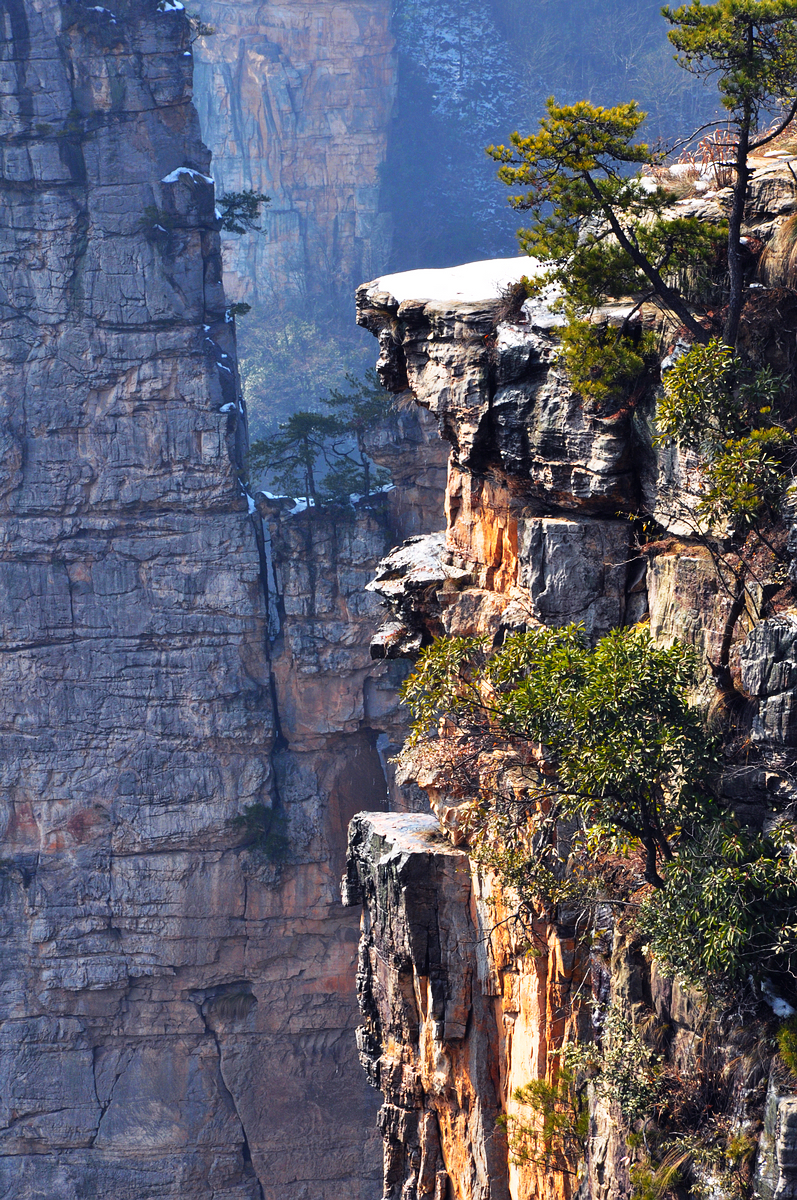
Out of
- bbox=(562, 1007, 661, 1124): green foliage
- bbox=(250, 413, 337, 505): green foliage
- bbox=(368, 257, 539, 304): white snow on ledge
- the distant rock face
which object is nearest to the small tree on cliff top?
bbox=(368, 257, 539, 304): white snow on ledge

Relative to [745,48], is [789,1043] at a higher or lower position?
lower

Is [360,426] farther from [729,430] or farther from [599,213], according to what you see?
[729,430]

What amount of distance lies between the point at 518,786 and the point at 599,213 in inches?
247

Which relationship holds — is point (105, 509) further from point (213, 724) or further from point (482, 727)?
point (482, 727)

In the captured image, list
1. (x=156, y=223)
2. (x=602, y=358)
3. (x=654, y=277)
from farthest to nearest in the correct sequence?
(x=156, y=223), (x=602, y=358), (x=654, y=277)

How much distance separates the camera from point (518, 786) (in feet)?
39.9

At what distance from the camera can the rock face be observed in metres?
29.8

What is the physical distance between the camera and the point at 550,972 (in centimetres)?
1170

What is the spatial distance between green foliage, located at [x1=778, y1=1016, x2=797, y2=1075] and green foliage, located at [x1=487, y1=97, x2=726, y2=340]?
6.26 m

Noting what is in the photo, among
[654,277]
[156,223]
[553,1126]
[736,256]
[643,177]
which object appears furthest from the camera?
[156,223]

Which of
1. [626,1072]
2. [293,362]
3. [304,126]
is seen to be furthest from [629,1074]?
[304,126]

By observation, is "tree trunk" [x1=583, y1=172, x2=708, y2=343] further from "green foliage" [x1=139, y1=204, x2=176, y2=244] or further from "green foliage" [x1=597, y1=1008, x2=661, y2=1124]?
"green foliage" [x1=139, y1=204, x2=176, y2=244]

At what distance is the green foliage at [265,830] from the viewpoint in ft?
100

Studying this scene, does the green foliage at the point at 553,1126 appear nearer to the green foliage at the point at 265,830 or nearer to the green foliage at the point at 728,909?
the green foliage at the point at 728,909
